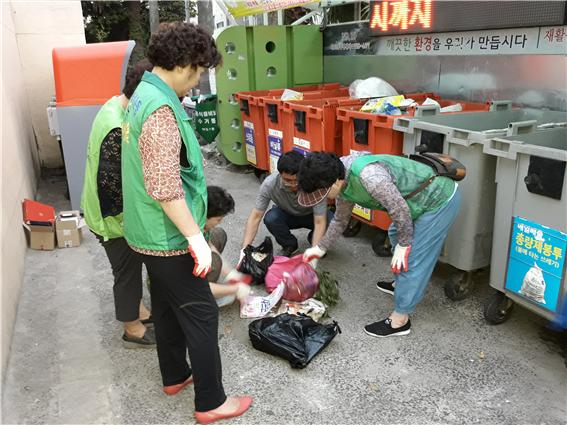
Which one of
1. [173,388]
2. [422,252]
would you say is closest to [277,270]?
[422,252]

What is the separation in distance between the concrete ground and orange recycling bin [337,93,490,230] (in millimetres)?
704

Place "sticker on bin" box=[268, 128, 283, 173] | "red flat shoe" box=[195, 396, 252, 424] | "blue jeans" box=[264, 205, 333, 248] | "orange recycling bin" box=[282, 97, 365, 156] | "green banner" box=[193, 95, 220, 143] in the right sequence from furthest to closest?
"green banner" box=[193, 95, 220, 143]
"sticker on bin" box=[268, 128, 283, 173]
"orange recycling bin" box=[282, 97, 365, 156]
"blue jeans" box=[264, 205, 333, 248]
"red flat shoe" box=[195, 396, 252, 424]

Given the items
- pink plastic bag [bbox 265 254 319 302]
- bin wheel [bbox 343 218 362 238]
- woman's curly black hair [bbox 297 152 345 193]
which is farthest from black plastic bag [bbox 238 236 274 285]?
bin wheel [bbox 343 218 362 238]

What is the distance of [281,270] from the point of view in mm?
3295

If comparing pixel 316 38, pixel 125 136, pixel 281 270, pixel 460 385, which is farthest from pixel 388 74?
pixel 125 136

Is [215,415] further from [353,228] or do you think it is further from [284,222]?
[353,228]

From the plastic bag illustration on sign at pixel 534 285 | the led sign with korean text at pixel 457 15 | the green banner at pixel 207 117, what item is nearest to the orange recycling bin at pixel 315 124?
the led sign with korean text at pixel 457 15

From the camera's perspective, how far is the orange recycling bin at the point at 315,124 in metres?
4.32

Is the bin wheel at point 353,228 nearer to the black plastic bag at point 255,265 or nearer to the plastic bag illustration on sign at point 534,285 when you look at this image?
the black plastic bag at point 255,265

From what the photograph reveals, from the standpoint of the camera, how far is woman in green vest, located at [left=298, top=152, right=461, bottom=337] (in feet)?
8.34

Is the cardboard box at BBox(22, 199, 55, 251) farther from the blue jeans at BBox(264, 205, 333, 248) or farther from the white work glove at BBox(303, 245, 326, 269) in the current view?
the white work glove at BBox(303, 245, 326, 269)

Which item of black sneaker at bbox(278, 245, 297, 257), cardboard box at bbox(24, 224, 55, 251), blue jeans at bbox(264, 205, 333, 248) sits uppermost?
blue jeans at bbox(264, 205, 333, 248)

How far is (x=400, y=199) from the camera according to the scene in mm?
2559

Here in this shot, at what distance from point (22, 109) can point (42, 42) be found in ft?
4.75
